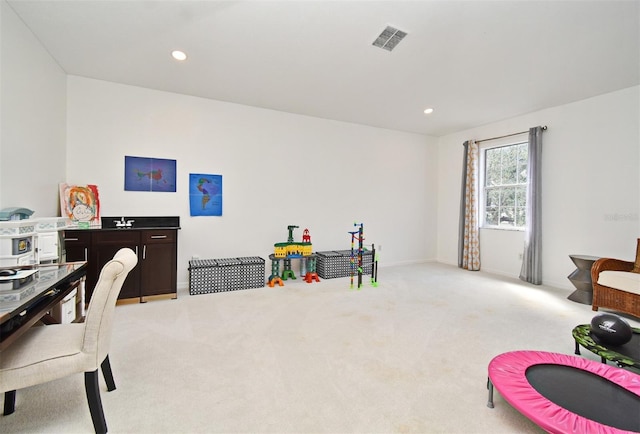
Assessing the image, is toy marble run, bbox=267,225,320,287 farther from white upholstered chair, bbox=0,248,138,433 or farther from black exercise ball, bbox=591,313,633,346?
black exercise ball, bbox=591,313,633,346

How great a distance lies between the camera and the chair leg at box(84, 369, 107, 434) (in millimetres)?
1497

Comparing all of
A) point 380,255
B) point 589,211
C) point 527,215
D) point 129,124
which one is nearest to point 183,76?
point 129,124

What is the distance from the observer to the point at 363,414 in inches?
67.2

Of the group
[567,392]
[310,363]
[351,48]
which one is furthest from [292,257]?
[567,392]

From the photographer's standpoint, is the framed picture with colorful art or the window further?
the window

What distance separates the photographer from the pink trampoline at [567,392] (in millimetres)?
1378

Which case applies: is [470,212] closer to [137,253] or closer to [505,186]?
[505,186]

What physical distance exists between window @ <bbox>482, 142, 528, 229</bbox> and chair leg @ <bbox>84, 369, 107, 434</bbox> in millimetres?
5979

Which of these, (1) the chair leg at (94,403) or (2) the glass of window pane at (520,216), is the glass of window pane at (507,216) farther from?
(1) the chair leg at (94,403)

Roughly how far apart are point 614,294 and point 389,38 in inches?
149

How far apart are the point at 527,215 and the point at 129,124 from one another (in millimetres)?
Answer: 6197

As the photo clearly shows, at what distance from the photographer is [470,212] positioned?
5730 mm

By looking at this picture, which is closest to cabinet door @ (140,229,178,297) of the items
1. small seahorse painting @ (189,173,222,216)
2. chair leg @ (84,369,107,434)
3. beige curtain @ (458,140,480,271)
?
small seahorse painting @ (189,173,222,216)

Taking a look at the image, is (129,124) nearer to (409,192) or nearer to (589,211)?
(409,192)
